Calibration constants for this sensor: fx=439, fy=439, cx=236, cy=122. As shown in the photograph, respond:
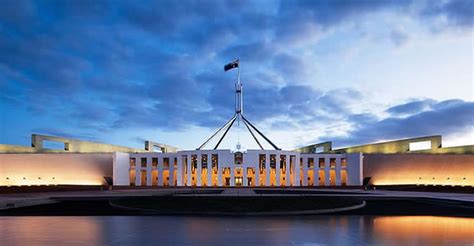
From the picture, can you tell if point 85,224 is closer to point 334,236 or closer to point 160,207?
point 160,207

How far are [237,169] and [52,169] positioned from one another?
72.4 feet

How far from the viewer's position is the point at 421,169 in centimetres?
5153

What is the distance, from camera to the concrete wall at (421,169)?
165ft

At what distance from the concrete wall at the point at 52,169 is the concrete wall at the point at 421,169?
107 ft

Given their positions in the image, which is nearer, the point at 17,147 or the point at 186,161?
the point at 186,161

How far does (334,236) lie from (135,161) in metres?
45.1

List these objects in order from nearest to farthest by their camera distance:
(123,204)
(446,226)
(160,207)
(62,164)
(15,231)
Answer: (15,231)
(446,226)
(160,207)
(123,204)
(62,164)

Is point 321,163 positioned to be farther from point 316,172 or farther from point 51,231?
point 51,231

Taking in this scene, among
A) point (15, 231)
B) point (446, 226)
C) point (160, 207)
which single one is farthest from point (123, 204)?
point (446, 226)

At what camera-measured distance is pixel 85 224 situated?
11688 mm

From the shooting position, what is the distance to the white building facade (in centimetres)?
4766

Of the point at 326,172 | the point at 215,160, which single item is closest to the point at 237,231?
the point at 215,160

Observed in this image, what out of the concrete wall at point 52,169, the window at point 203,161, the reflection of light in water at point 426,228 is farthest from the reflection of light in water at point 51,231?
the concrete wall at point 52,169

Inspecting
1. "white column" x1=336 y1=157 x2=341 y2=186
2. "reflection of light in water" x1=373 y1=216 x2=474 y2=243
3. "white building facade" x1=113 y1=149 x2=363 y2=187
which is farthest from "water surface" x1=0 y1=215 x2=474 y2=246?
"white column" x1=336 y1=157 x2=341 y2=186
